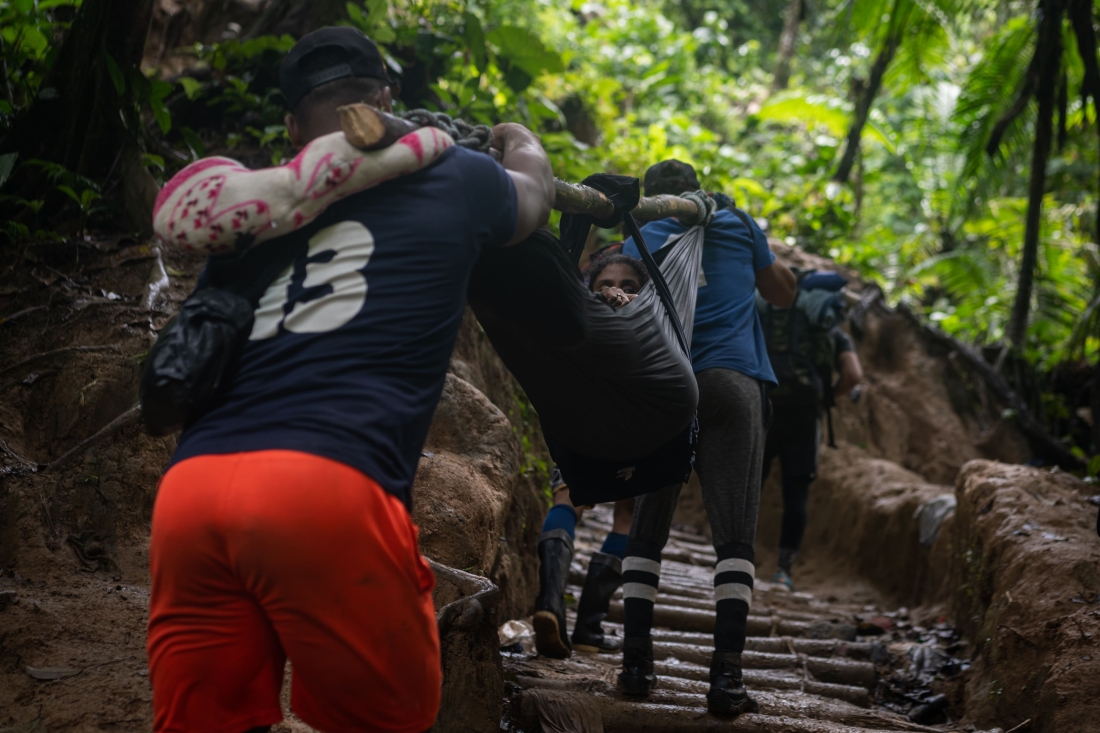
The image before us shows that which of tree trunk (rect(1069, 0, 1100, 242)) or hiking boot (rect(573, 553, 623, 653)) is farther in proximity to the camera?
tree trunk (rect(1069, 0, 1100, 242))

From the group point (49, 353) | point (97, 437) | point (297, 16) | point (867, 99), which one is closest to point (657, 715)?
point (97, 437)

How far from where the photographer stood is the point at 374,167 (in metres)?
1.57

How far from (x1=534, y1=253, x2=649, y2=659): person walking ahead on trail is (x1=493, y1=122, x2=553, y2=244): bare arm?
110 cm

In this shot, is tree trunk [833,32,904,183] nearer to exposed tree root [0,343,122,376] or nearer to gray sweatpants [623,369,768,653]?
gray sweatpants [623,369,768,653]

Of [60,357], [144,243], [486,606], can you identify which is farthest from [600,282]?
[144,243]

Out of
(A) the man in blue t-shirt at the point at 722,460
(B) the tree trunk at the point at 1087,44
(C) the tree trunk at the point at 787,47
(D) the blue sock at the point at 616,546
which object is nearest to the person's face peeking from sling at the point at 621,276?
(A) the man in blue t-shirt at the point at 722,460

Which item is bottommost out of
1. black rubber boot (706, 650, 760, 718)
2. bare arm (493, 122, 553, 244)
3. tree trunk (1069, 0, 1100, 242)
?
black rubber boot (706, 650, 760, 718)

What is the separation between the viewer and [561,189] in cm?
226

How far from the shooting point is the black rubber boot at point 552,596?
3.38m

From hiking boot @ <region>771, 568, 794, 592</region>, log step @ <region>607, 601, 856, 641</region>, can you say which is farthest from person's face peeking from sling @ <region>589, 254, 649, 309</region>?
hiking boot @ <region>771, 568, 794, 592</region>

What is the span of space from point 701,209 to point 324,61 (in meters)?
1.71

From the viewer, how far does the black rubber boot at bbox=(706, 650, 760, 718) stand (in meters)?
2.93

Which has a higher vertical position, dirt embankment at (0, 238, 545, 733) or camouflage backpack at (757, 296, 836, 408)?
camouflage backpack at (757, 296, 836, 408)

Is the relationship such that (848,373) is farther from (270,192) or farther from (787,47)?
(787,47)
